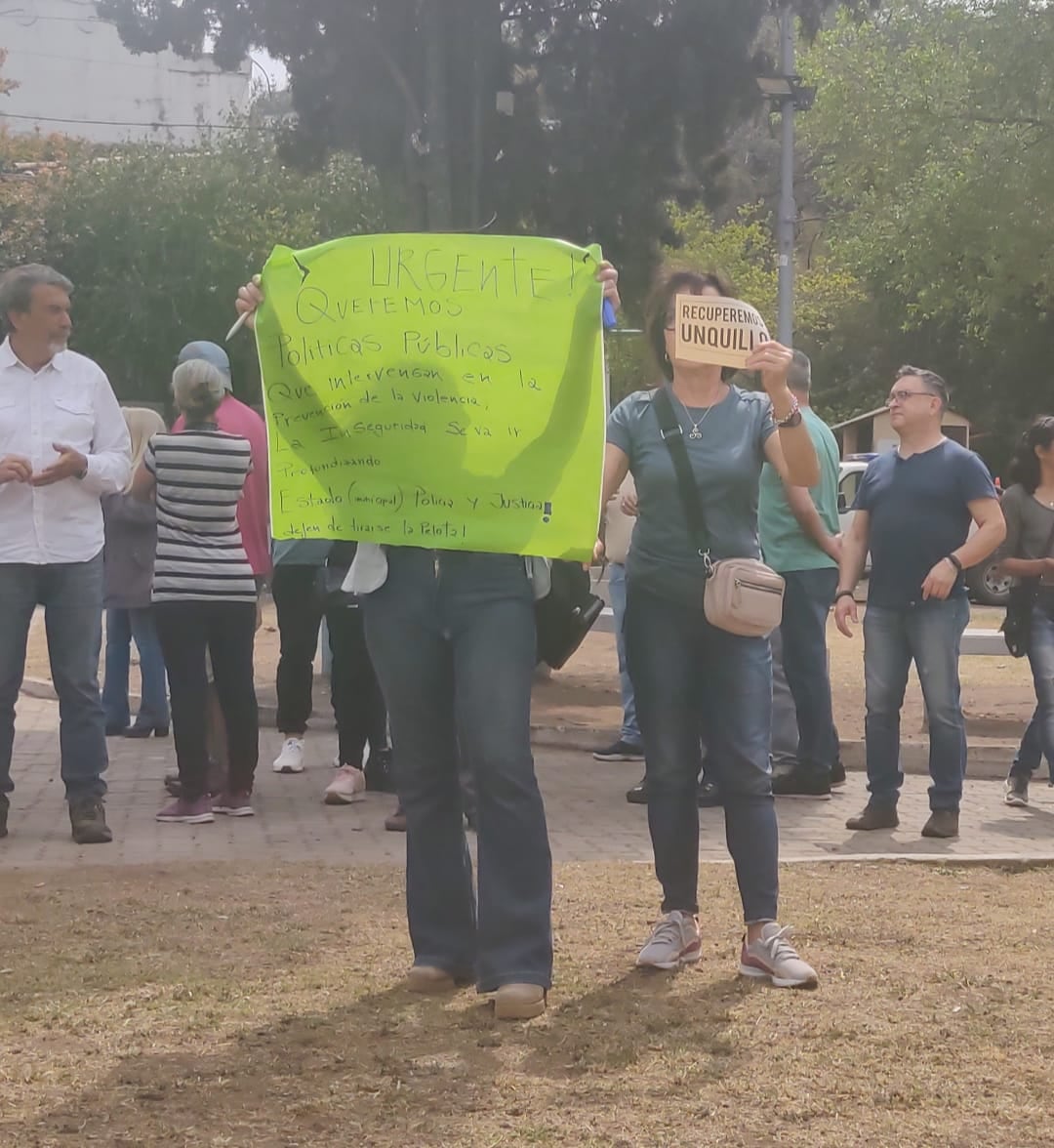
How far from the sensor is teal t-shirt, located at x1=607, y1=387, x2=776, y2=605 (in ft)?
16.6

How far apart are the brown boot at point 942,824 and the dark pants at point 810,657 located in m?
1.12

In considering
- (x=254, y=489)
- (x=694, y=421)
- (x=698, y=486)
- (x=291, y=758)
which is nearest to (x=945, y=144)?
(x=291, y=758)

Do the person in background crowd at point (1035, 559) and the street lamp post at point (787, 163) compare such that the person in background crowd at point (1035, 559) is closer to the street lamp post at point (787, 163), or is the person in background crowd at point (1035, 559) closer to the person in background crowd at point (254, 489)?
the person in background crowd at point (254, 489)

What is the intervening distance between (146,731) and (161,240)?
2940cm

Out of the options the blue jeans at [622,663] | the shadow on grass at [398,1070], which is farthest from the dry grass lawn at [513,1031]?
the blue jeans at [622,663]

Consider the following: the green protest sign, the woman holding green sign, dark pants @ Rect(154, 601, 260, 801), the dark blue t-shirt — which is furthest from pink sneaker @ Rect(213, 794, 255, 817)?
the green protest sign

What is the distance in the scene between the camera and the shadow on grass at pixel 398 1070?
3811 millimetres

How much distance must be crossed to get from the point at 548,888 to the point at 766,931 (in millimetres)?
664

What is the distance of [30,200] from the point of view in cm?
4053

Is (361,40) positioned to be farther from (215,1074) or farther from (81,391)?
(215,1074)

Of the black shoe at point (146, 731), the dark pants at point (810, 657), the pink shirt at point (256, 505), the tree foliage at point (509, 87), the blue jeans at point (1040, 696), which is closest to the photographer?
the pink shirt at point (256, 505)

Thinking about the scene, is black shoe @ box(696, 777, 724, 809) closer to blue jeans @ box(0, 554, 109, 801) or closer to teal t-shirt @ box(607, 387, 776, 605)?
blue jeans @ box(0, 554, 109, 801)

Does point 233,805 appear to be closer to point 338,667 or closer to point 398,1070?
point 338,667

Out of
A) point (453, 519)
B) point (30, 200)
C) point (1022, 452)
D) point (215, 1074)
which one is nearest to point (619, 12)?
point (1022, 452)
